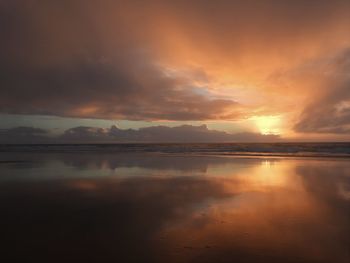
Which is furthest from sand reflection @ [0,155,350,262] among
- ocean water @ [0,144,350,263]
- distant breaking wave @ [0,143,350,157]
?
distant breaking wave @ [0,143,350,157]

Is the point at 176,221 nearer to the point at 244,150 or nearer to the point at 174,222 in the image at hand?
the point at 174,222

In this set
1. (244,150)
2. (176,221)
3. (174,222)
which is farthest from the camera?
(244,150)

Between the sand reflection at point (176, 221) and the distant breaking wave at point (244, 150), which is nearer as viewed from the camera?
the sand reflection at point (176, 221)

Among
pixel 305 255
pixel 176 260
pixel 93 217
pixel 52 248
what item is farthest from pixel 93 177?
pixel 305 255

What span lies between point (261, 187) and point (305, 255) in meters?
8.68

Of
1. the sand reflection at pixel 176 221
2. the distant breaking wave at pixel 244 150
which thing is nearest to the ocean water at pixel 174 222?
the sand reflection at pixel 176 221

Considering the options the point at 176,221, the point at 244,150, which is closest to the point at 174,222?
the point at 176,221

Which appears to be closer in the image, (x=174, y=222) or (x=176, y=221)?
(x=174, y=222)

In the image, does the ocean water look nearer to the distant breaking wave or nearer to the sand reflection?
the sand reflection

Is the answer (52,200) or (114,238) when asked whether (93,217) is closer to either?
(114,238)

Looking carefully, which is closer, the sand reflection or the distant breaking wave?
the sand reflection

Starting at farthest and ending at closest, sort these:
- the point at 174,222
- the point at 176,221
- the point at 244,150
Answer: the point at 244,150 → the point at 176,221 → the point at 174,222

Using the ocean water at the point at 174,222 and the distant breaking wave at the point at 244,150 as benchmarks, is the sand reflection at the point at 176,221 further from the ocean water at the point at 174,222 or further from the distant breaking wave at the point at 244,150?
the distant breaking wave at the point at 244,150

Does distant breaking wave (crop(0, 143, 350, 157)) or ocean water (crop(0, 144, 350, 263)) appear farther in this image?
distant breaking wave (crop(0, 143, 350, 157))
